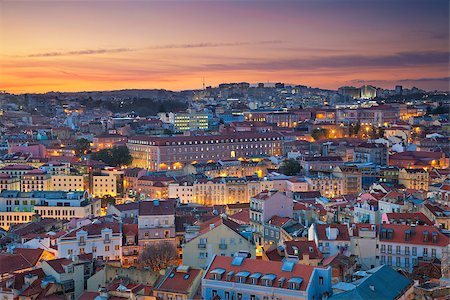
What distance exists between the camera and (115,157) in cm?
2972

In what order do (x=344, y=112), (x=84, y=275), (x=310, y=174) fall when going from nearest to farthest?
1. (x=84, y=275)
2. (x=310, y=174)
3. (x=344, y=112)

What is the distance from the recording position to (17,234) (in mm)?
13812

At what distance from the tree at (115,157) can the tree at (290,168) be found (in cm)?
727

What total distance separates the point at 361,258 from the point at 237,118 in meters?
40.8

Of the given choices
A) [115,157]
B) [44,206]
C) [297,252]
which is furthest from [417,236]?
[115,157]

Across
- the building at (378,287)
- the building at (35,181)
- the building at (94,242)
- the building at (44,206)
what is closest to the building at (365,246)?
the building at (378,287)

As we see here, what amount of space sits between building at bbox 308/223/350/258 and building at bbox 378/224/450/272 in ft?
1.73

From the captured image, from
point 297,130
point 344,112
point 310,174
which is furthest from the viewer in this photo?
point 344,112

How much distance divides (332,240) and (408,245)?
1.13 meters

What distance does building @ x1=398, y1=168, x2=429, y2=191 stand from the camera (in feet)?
74.7

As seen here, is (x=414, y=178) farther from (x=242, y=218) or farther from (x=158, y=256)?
(x=158, y=256)

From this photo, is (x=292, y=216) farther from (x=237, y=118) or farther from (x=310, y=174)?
(x=237, y=118)

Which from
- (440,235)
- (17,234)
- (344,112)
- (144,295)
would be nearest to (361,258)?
(440,235)

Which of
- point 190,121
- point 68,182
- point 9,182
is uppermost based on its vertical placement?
→ point 190,121
